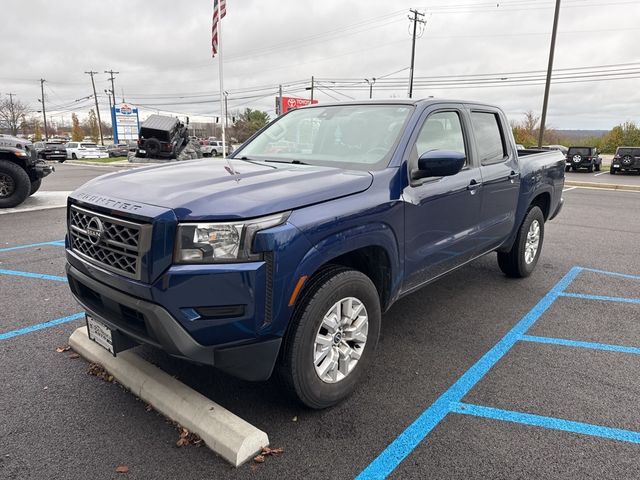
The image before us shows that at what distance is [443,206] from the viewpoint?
3.51 m

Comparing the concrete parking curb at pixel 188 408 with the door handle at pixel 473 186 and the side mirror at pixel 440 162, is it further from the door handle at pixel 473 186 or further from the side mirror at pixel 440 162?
the door handle at pixel 473 186

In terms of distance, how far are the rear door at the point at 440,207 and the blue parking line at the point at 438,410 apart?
28.8 inches

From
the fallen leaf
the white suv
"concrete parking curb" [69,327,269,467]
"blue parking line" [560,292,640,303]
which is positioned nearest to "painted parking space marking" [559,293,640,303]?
"blue parking line" [560,292,640,303]

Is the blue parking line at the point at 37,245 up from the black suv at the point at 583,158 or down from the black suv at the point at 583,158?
down

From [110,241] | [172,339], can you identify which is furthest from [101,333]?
[172,339]

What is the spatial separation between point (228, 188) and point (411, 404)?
1738 millimetres

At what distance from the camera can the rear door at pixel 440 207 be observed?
3.24 meters

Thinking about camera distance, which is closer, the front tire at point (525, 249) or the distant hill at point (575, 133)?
the front tire at point (525, 249)

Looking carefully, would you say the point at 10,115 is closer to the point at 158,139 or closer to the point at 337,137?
the point at 158,139

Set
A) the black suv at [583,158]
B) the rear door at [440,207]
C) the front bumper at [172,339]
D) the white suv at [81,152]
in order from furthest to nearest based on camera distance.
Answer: the white suv at [81,152], the black suv at [583,158], the rear door at [440,207], the front bumper at [172,339]

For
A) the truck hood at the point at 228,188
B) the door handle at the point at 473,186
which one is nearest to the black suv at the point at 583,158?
the door handle at the point at 473,186

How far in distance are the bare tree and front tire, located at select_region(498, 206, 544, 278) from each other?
80884 mm

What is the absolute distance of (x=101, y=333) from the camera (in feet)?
8.96

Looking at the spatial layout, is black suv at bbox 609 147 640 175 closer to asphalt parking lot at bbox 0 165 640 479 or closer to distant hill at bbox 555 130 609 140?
asphalt parking lot at bbox 0 165 640 479
